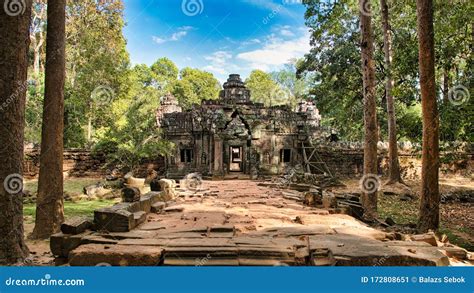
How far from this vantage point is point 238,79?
23.2m

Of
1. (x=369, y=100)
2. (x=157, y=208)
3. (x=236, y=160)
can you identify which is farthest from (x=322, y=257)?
(x=236, y=160)

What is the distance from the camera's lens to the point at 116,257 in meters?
4.11

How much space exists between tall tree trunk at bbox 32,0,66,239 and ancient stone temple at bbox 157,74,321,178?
1092 centimetres

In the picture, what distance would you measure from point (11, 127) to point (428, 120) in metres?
8.66

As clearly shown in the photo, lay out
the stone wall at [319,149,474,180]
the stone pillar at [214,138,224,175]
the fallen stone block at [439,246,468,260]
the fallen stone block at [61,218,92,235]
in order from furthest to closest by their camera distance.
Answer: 1. the stone wall at [319,149,474,180]
2. the stone pillar at [214,138,224,175]
3. the fallen stone block at [61,218,92,235]
4. the fallen stone block at [439,246,468,260]

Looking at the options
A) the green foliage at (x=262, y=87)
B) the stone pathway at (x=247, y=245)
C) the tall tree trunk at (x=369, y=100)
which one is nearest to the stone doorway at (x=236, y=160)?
the tall tree trunk at (x=369, y=100)

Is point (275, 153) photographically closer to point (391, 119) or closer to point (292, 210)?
point (391, 119)

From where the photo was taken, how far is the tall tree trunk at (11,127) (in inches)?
182

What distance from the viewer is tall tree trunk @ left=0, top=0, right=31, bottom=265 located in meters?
4.62

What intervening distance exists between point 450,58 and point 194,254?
41.5 ft

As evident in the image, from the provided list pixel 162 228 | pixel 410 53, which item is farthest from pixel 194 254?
pixel 410 53

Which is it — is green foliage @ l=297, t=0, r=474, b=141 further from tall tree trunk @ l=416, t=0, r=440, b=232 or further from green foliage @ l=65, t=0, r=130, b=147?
green foliage @ l=65, t=0, r=130, b=147

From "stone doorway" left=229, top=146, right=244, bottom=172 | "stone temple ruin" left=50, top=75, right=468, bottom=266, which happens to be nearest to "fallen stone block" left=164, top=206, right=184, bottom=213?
"stone temple ruin" left=50, top=75, right=468, bottom=266

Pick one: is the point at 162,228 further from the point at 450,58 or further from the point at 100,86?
the point at 100,86
